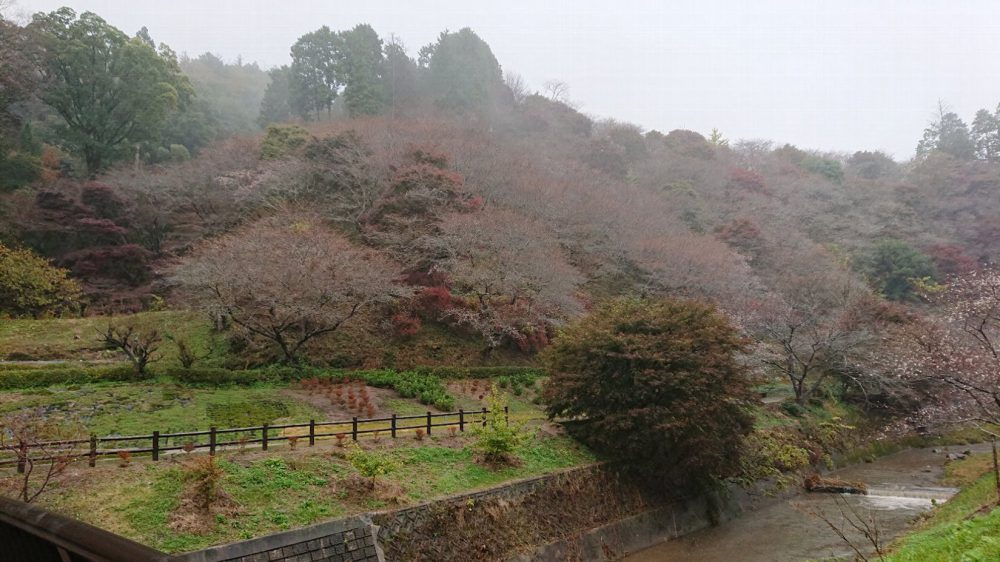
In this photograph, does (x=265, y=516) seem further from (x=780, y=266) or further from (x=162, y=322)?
(x=780, y=266)

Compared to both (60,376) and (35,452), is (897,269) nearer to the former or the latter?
(35,452)

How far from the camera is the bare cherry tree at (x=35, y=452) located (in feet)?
31.2

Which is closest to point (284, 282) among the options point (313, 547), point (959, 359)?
point (313, 547)

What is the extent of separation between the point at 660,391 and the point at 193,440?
1278 cm

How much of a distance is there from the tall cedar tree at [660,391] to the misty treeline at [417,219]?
9.26m

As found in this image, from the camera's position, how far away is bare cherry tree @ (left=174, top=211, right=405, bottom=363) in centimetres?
2189

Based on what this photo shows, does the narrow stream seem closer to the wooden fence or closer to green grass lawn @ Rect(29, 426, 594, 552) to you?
green grass lawn @ Rect(29, 426, 594, 552)

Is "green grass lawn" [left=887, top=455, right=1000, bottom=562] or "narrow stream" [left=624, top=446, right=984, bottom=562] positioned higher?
"green grass lawn" [left=887, top=455, right=1000, bottom=562]

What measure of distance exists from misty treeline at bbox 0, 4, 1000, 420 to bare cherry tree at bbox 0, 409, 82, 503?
903 centimetres

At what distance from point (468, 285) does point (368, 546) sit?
60.9ft

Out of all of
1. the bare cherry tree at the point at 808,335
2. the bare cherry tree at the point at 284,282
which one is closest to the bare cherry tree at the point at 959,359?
the bare cherry tree at the point at 808,335

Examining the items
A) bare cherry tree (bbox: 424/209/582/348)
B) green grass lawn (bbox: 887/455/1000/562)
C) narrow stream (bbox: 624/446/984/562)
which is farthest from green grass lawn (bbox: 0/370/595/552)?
green grass lawn (bbox: 887/455/1000/562)

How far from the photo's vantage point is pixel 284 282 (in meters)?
22.1

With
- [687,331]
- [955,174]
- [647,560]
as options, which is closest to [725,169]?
[955,174]
